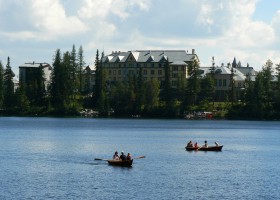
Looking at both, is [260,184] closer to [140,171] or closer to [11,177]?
[140,171]

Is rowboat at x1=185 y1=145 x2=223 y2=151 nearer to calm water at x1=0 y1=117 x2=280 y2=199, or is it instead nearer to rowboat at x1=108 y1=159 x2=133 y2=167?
calm water at x1=0 y1=117 x2=280 y2=199

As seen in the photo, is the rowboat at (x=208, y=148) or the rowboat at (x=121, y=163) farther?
the rowboat at (x=208, y=148)

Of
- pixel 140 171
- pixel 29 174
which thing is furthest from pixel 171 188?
pixel 29 174

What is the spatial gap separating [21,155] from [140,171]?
72.9ft

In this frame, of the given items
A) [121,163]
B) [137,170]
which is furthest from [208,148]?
[137,170]

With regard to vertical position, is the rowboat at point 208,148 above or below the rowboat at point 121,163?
above

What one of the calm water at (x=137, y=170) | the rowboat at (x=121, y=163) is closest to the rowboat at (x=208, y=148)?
the calm water at (x=137, y=170)

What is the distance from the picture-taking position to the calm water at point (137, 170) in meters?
63.7

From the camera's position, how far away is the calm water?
63656 mm

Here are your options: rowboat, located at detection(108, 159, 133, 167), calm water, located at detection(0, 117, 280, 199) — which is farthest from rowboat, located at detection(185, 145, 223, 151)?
rowboat, located at detection(108, 159, 133, 167)

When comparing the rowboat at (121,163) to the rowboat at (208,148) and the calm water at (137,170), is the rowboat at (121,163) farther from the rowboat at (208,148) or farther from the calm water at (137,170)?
the rowboat at (208,148)

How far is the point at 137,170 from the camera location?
78188 mm

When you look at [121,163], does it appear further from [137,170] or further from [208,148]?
[208,148]

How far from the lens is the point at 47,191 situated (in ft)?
207
